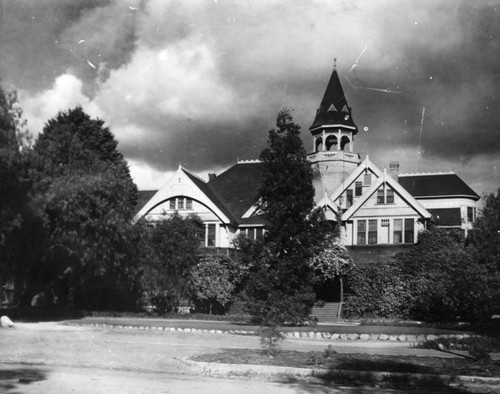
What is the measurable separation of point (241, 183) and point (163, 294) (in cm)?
1736

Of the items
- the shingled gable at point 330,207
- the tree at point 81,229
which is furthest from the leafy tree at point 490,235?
the tree at point 81,229

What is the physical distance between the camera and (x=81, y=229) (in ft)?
98.2

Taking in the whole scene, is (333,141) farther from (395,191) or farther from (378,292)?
(378,292)

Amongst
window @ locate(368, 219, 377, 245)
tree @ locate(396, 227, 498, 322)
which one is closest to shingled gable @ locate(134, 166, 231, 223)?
window @ locate(368, 219, 377, 245)

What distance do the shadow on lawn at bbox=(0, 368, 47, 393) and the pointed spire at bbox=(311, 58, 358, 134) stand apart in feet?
139

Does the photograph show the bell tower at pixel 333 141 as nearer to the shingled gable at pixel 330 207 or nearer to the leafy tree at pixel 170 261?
the shingled gable at pixel 330 207

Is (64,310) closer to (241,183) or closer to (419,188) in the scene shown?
(241,183)

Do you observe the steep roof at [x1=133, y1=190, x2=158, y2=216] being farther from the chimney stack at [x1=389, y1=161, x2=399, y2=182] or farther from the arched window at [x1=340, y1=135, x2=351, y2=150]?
the chimney stack at [x1=389, y1=161, x2=399, y2=182]

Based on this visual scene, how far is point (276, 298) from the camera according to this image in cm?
2791

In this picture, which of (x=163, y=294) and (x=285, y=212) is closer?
(x=285, y=212)

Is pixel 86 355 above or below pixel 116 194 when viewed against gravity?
below

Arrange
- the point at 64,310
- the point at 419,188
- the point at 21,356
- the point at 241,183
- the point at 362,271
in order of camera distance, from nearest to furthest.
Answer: the point at 21,356
the point at 64,310
the point at 362,271
the point at 419,188
the point at 241,183

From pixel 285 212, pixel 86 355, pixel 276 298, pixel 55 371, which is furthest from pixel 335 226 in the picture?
pixel 55 371

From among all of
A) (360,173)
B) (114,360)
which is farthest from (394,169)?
(114,360)
